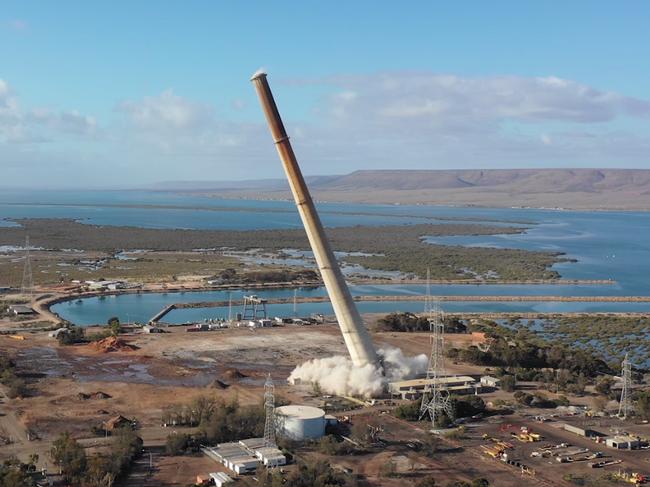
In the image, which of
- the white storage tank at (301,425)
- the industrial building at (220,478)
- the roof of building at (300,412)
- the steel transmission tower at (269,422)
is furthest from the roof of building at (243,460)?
the roof of building at (300,412)

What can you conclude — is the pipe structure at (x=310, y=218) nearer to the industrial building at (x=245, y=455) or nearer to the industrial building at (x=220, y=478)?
the industrial building at (x=245, y=455)

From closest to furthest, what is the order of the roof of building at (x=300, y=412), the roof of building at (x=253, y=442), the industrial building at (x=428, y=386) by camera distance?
1. the roof of building at (x=253, y=442)
2. the roof of building at (x=300, y=412)
3. the industrial building at (x=428, y=386)

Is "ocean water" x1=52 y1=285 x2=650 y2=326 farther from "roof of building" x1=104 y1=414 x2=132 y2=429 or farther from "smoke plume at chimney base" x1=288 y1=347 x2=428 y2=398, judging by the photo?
"roof of building" x1=104 y1=414 x2=132 y2=429

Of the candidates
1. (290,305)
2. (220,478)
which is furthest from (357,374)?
(290,305)

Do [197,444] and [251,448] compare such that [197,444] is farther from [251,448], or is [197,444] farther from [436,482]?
[436,482]

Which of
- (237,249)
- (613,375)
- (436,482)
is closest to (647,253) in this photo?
(237,249)

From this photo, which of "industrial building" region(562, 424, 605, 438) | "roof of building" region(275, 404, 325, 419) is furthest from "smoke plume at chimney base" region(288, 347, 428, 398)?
"industrial building" region(562, 424, 605, 438)

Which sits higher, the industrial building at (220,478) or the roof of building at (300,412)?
the roof of building at (300,412)
